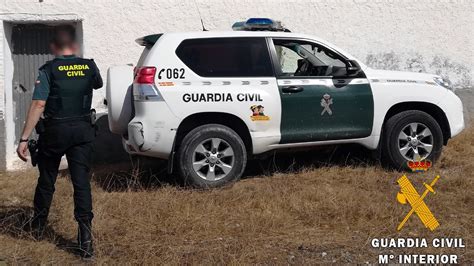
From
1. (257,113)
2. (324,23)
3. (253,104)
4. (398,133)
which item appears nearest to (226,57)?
(253,104)

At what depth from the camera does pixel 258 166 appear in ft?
24.4

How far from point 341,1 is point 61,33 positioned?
5.41 m

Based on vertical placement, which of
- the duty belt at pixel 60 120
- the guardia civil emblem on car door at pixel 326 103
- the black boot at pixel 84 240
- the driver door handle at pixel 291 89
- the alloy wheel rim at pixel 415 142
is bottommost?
the black boot at pixel 84 240

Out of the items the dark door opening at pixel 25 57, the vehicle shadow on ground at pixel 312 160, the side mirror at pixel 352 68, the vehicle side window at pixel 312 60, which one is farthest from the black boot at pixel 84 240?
the dark door opening at pixel 25 57

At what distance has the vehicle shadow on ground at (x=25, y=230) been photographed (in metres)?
4.84

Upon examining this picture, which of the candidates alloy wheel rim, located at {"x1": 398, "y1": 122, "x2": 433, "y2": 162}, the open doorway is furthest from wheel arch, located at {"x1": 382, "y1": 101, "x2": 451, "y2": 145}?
the open doorway

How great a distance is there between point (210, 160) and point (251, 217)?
116 centimetres

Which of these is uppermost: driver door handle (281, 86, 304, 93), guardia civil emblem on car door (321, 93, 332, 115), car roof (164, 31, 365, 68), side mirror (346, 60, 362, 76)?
car roof (164, 31, 365, 68)

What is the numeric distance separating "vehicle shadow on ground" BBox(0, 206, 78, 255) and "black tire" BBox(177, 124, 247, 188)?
62.8 inches

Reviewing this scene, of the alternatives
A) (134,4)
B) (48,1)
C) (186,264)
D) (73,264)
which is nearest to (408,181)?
(186,264)

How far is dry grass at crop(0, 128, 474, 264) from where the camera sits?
4551 mm

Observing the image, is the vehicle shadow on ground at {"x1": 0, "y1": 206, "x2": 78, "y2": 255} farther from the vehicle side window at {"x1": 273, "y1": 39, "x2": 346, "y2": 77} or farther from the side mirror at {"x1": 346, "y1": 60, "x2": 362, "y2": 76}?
the side mirror at {"x1": 346, "y1": 60, "x2": 362, "y2": 76}

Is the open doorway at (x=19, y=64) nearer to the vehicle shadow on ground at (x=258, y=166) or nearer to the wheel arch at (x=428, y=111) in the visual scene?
the vehicle shadow on ground at (x=258, y=166)

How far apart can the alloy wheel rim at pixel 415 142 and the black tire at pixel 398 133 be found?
33mm
